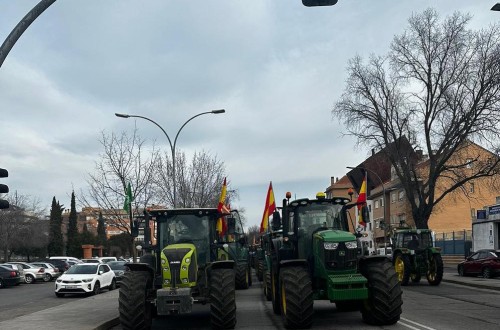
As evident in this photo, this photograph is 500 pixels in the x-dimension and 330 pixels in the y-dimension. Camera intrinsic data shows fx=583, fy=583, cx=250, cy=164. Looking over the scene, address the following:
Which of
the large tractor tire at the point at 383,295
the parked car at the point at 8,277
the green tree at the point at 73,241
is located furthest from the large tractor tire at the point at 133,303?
the green tree at the point at 73,241

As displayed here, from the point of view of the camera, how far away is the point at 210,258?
1365 centimetres

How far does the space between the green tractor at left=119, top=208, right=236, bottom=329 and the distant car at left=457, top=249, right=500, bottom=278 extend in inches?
796

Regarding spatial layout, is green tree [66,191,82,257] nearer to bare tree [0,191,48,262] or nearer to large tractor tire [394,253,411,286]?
bare tree [0,191,48,262]

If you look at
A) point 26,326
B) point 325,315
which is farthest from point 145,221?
point 325,315

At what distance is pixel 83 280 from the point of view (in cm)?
2534

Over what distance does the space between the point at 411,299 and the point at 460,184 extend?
73.4ft

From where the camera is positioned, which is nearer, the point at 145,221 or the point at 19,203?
the point at 145,221

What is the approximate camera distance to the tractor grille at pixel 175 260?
12.4 m

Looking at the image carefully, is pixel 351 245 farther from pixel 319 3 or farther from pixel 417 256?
pixel 417 256

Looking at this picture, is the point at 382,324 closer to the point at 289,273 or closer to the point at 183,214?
the point at 289,273

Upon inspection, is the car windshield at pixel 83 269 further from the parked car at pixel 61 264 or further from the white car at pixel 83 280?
the parked car at pixel 61 264

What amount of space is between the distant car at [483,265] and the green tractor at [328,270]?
19181 millimetres

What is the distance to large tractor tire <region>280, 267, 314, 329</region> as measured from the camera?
1151 cm

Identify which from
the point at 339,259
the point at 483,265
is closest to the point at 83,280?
the point at 339,259
